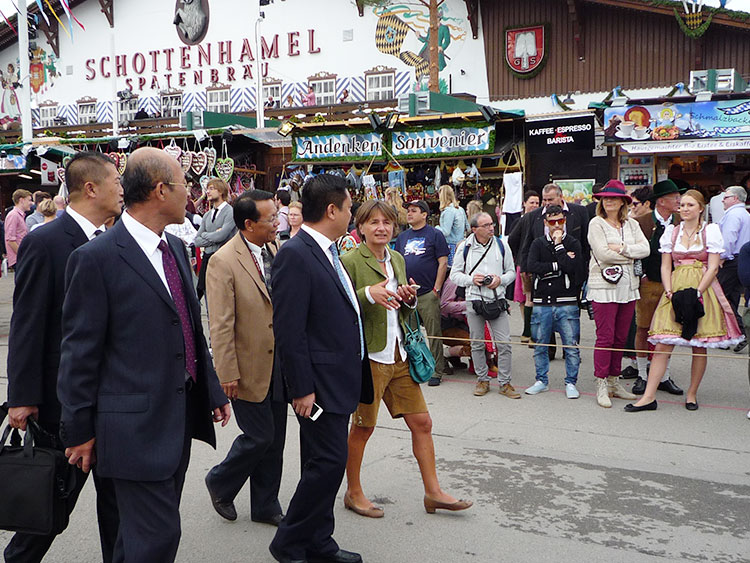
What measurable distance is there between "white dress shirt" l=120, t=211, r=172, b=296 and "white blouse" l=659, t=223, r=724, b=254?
5169 millimetres

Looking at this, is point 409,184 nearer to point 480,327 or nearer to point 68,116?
point 480,327

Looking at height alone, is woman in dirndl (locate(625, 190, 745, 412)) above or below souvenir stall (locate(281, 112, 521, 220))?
below

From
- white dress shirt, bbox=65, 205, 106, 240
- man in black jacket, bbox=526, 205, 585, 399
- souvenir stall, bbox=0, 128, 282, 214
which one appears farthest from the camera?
souvenir stall, bbox=0, 128, 282, 214

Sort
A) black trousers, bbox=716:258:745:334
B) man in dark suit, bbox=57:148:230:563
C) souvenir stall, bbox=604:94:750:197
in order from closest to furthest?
man in dark suit, bbox=57:148:230:563 → black trousers, bbox=716:258:745:334 → souvenir stall, bbox=604:94:750:197

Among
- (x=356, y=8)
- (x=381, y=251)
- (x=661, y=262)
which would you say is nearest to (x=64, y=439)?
(x=381, y=251)

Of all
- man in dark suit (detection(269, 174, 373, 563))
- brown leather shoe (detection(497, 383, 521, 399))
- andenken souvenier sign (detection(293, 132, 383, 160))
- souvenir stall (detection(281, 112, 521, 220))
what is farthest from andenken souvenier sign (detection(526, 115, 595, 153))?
man in dark suit (detection(269, 174, 373, 563))

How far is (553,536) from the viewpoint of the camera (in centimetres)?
415

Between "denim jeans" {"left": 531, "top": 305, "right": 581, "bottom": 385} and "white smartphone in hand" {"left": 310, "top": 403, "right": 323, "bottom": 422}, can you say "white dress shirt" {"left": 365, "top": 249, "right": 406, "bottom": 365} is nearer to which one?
"white smartphone in hand" {"left": 310, "top": 403, "right": 323, "bottom": 422}

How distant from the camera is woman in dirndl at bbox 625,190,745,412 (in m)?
6.58

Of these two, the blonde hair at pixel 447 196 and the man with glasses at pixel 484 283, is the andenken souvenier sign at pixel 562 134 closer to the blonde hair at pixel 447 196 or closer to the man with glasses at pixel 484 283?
the blonde hair at pixel 447 196

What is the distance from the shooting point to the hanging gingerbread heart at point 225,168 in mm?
15961

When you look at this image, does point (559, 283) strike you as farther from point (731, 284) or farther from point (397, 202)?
point (397, 202)

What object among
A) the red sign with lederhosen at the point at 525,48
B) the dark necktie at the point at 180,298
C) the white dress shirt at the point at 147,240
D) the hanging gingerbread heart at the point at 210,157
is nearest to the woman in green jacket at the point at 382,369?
the dark necktie at the point at 180,298

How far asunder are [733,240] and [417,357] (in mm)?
6725
